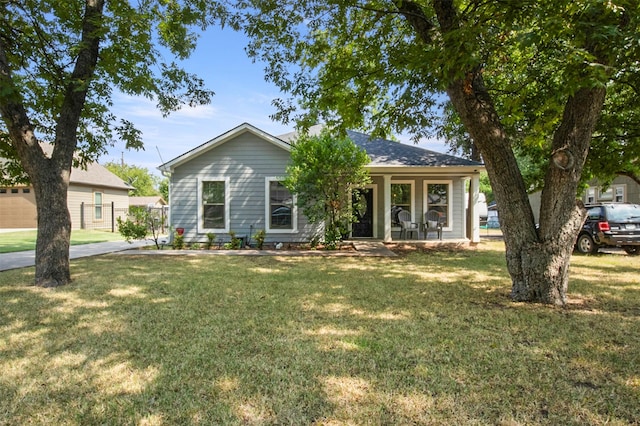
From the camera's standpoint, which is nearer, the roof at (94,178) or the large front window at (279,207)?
the large front window at (279,207)

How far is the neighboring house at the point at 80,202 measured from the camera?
2152cm

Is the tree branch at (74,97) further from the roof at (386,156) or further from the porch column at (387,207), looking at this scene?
the porch column at (387,207)

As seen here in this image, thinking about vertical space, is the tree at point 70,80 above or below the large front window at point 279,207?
above

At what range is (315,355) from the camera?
329 centimetres

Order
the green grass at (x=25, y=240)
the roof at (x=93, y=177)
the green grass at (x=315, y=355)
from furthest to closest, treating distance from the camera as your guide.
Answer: the roof at (x=93, y=177) → the green grass at (x=25, y=240) → the green grass at (x=315, y=355)

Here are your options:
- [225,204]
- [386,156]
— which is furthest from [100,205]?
[386,156]

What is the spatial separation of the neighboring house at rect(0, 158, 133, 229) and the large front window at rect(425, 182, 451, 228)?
1720cm


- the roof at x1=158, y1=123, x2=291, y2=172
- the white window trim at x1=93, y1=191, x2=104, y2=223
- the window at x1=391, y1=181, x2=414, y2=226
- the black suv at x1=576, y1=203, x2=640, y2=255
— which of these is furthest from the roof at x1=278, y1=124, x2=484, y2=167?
the white window trim at x1=93, y1=191, x2=104, y2=223

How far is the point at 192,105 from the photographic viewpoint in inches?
325

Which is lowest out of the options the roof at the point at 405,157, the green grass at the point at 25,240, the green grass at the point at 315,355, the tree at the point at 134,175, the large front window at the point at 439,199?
the green grass at the point at 315,355

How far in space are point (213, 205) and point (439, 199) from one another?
834 centimetres

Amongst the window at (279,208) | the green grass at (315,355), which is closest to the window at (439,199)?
the window at (279,208)

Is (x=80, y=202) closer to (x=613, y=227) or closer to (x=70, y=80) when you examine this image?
(x=70, y=80)

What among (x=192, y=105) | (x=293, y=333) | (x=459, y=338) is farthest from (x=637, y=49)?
(x=192, y=105)
